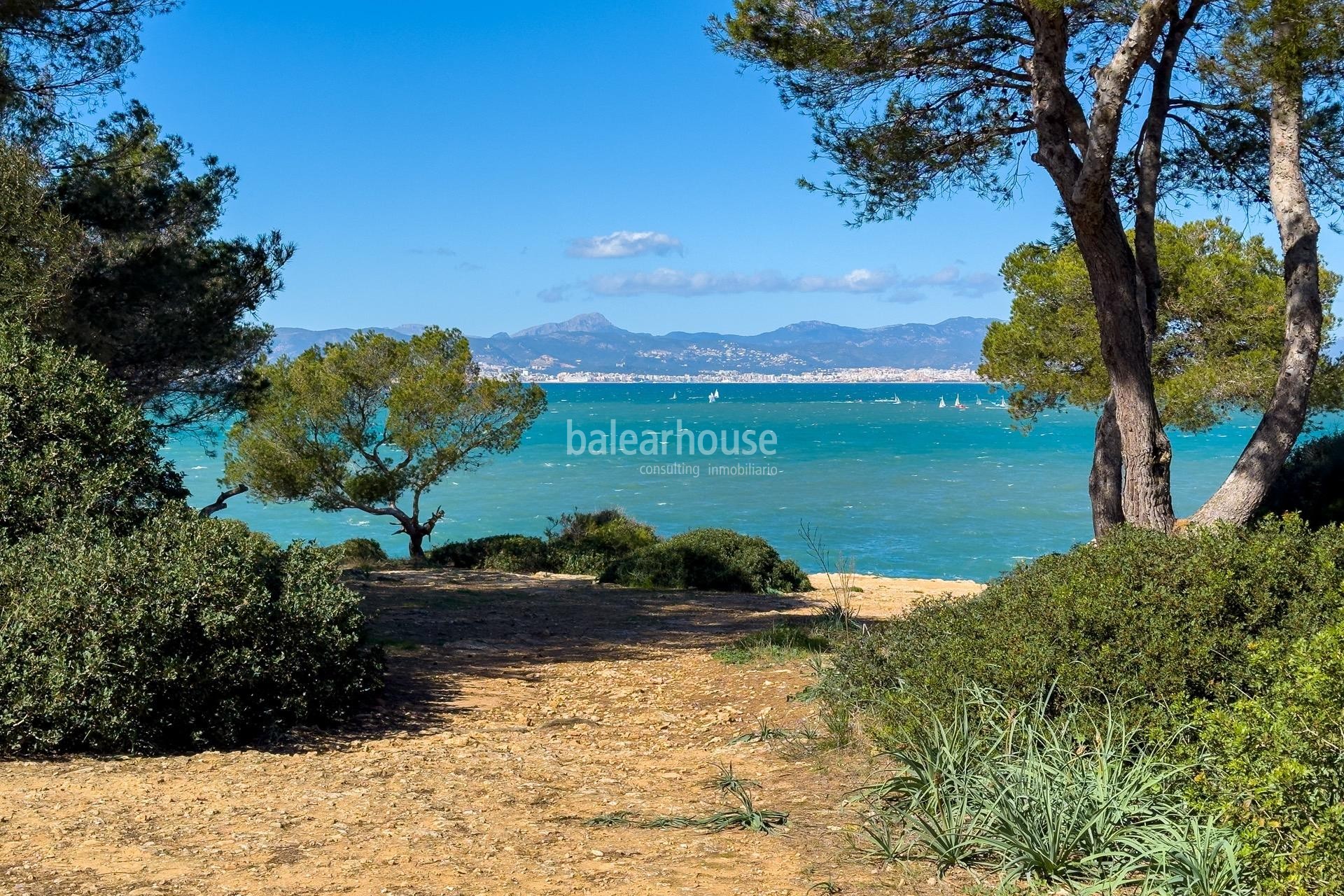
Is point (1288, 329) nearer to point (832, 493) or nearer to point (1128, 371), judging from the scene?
point (1128, 371)

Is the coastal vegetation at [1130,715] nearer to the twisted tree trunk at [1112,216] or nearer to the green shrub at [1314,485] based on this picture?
the twisted tree trunk at [1112,216]

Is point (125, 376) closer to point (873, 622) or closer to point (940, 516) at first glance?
point (873, 622)

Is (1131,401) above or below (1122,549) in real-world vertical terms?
above

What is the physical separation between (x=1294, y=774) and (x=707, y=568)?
43.6ft

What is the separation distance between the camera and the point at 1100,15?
851cm

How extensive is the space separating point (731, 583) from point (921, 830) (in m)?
12.2

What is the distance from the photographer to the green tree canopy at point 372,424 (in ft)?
79.9

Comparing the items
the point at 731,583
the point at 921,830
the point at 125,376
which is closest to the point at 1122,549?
the point at 921,830

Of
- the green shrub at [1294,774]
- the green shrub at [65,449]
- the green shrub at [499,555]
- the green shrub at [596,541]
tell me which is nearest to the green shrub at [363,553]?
the green shrub at [499,555]

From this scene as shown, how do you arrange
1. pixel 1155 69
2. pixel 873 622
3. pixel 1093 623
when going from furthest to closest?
pixel 873 622
pixel 1155 69
pixel 1093 623

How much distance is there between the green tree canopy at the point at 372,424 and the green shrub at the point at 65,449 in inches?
692

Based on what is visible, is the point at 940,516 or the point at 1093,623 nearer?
the point at 1093,623

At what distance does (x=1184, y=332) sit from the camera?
64.4 feet

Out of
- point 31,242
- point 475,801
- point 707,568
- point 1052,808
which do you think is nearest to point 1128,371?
point 1052,808
